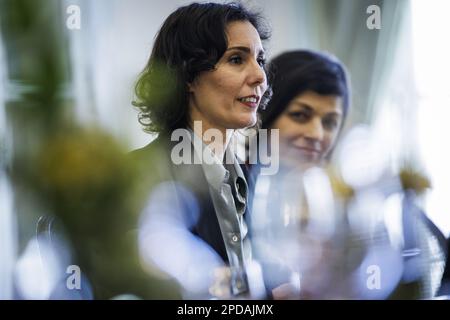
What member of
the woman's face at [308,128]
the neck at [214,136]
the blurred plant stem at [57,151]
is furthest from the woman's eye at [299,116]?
the blurred plant stem at [57,151]

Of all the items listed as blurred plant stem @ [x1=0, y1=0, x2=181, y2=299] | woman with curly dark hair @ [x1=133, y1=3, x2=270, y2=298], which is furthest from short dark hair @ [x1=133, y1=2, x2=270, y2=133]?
blurred plant stem @ [x1=0, y1=0, x2=181, y2=299]

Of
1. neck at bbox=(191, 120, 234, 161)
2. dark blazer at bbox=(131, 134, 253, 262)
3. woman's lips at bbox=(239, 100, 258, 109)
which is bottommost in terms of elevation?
dark blazer at bbox=(131, 134, 253, 262)

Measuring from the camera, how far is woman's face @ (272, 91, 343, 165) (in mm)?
1366

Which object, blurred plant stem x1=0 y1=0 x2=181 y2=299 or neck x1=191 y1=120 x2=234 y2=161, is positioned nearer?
blurred plant stem x1=0 y1=0 x2=181 y2=299

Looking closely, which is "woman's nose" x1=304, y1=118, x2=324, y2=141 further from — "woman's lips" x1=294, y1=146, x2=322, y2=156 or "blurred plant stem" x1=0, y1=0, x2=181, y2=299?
"blurred plant stem" x1=0, y1=0, x2=181, y2=299

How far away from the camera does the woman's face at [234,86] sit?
4.37 ft

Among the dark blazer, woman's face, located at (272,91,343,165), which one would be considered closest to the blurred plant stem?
the dark blazer

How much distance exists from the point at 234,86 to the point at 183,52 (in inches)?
5.3

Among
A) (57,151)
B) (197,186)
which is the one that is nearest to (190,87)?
(197,186)

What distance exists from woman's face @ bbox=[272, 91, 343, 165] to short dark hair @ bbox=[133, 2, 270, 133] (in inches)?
3.1

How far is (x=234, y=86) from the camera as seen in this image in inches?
52.6

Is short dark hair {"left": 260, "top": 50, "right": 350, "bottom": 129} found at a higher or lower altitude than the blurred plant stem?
lower

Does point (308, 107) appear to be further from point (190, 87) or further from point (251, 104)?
point (190, 87)

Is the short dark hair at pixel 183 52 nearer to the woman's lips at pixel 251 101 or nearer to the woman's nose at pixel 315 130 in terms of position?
the woman's lips at pixel 251 101
